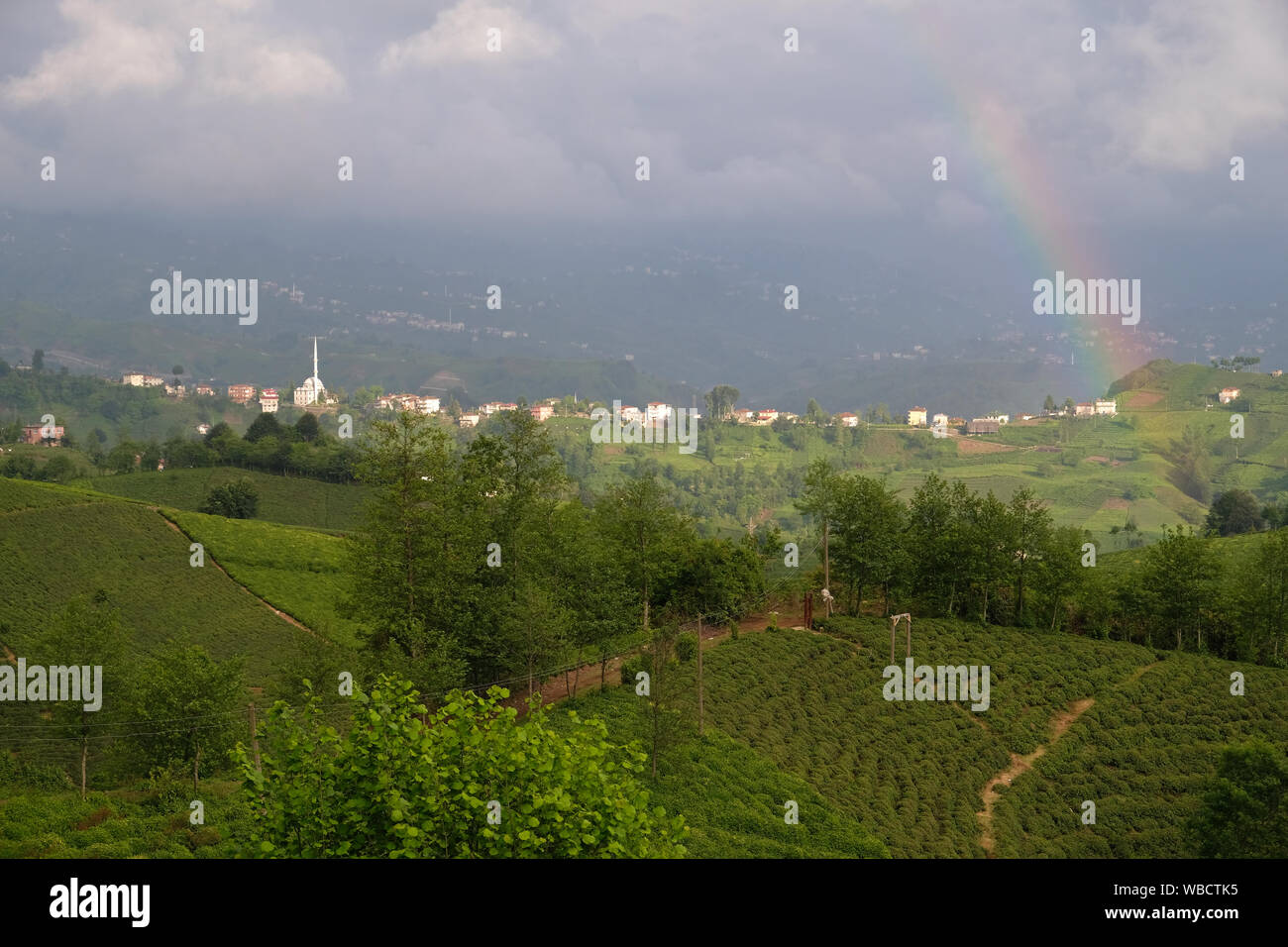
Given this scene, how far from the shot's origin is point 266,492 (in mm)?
110938

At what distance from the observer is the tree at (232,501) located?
98.2 metres

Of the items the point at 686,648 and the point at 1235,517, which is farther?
the point at 1235,517

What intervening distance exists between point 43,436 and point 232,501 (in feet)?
354

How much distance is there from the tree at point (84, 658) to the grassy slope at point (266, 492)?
63.2m

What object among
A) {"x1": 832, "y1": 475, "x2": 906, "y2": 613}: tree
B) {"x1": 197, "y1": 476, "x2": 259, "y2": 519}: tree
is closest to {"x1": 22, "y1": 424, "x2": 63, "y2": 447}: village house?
{"x1": 197, "y1": 476, "x2": 259, "y2": 519}: tree

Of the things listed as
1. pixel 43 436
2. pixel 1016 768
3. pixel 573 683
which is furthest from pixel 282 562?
pixel 43 436

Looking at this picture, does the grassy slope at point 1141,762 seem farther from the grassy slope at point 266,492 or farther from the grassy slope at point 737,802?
the grassy slope at point 266,492

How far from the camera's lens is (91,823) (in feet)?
76.2

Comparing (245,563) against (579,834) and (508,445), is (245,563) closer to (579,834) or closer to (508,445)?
(508,445)

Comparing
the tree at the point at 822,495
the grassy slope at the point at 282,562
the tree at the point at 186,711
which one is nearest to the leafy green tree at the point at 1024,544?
the tree at the point at 822,495

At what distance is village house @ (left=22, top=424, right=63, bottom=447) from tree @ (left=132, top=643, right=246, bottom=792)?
499 feet

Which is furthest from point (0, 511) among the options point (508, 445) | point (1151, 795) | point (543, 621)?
point (1151, 795)

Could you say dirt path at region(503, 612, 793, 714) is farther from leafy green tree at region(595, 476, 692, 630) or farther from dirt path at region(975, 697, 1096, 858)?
dirt path at region(975, 697, 1096, 858)

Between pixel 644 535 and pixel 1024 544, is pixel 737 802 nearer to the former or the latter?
pixel 644 535
